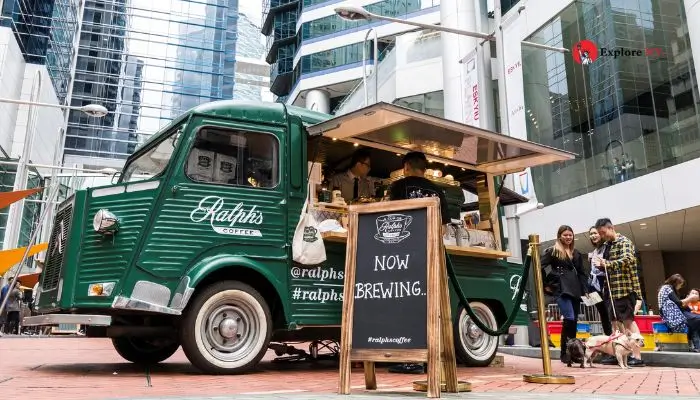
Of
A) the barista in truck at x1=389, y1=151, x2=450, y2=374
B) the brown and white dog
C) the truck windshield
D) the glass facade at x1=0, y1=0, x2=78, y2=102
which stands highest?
the glass facade at x1=0, y1=0, x2=78, y2=102

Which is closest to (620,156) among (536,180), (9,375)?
(536,180)

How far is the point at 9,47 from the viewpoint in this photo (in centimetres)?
3155

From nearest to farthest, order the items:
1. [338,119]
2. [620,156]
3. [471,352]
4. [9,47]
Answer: [338,119] < [471,352] < [620,156] < [9,47]

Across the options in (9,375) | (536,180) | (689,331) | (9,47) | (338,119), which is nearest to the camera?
(9,375)

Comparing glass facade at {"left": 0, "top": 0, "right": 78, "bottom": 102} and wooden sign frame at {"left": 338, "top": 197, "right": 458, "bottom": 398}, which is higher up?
glass facade at {"left": 0, "top": 0, "right": 78, "bottom": 102}

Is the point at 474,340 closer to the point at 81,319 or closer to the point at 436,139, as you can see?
the point at 436,139

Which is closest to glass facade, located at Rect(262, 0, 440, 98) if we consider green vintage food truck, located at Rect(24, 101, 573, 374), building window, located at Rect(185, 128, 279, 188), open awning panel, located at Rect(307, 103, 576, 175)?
open awning panel, located at Rect(307, 103, 576, 175)

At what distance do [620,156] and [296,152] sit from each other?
1547cm

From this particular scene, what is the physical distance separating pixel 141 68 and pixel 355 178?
56.5 m

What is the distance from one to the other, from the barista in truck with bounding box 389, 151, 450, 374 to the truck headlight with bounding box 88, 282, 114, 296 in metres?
3.02

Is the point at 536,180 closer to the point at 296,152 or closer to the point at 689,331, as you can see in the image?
the point at 689,331

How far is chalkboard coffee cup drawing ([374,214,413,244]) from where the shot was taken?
5035mm

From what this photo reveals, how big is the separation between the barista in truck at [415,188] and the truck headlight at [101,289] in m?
3.02

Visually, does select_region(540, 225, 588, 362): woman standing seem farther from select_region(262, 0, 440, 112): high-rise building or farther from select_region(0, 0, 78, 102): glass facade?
select_region(262, 0, 440, 112): high-rise building
